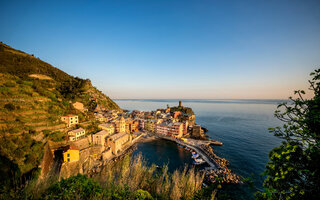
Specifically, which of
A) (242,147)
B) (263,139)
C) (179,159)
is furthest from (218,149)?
(263,139)

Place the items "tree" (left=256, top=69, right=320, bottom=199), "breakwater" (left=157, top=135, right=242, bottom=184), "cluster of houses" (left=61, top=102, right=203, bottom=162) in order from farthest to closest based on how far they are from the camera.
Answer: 1. "cluster of houses" (left=61, top=102, right=203, bottom=162)
2. "breakwater" (left=157, top=135, right=242, bottom=184)
3. "tree" (left=256, top=69, right=320, bottom=199)

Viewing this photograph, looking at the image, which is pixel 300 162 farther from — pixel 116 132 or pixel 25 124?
pixel 116 132

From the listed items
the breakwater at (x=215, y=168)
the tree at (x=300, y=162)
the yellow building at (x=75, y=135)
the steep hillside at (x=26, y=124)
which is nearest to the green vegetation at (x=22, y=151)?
the steep hillside at (x=26, y=124)

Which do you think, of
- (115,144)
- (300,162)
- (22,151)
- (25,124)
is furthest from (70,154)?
(300,162)

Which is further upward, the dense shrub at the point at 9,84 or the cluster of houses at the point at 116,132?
the dense shrub at the point at 9,84

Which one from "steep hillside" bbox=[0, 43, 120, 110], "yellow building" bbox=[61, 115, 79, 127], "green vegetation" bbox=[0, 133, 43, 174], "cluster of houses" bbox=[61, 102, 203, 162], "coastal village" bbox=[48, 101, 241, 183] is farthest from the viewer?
"steep hillside" bbox=[0, 43, 120, 110]

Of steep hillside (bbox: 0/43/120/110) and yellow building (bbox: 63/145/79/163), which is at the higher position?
steep hillside (bbox: 0/43/120/110)

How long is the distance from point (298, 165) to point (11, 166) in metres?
19.3

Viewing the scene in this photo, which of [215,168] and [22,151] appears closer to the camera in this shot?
[22,151]

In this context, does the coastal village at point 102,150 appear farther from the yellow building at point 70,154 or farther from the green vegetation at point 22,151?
the green vegetation at point 22,151

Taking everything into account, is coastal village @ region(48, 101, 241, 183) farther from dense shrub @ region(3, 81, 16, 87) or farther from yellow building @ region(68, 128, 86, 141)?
dense shrub @ region(3, 81, 16, 87)

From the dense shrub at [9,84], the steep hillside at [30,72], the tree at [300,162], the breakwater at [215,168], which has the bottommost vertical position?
the breakwater at [215,168]

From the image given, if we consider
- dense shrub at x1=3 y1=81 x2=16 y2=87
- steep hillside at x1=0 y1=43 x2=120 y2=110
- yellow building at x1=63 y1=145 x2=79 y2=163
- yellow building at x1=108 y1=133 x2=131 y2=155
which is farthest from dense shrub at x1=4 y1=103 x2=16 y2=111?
steep hillside at x1=0 y1=43 x2=120 y2=110

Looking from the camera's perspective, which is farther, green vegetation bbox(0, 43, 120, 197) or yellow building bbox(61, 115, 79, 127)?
yellow building bbox(61, 115, 79, 127)
